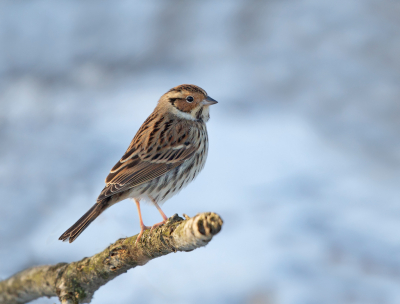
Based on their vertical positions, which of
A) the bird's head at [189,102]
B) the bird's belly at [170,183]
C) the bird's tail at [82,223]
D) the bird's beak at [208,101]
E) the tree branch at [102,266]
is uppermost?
the bird's head at [189,102]

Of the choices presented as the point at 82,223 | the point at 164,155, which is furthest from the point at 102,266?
the point at 164,155

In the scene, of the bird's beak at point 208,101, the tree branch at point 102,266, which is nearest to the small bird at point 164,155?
the bird's beak at point 208,101

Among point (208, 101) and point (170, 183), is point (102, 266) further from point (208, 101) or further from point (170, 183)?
point (208, 101)

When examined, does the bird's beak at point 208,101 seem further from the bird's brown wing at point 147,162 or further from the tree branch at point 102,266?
the tree branch at point 102,266

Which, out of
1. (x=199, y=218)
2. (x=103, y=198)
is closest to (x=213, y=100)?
(x=103, y=198)

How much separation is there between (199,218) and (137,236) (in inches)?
60.8

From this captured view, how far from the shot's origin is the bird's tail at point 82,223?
515 centimetres

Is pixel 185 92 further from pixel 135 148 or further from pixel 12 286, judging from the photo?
pixel 12 286

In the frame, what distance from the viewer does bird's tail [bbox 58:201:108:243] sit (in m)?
5.15

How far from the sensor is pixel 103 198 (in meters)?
5.57

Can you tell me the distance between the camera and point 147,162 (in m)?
6.27

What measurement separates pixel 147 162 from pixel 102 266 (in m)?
1.96

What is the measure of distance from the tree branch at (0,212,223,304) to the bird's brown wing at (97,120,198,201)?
106cm

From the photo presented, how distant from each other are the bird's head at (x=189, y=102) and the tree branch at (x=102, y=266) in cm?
303
